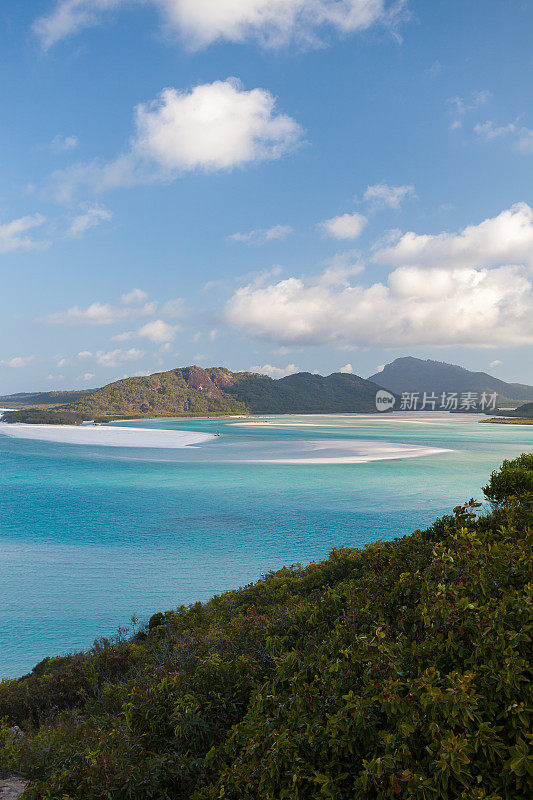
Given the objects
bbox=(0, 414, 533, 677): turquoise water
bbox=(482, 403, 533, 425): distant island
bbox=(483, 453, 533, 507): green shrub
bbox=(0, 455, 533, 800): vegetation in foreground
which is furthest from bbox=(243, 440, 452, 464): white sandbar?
bbox=(482, 403, 533, 425): distant island

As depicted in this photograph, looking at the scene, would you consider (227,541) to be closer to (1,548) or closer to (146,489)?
(1,548)

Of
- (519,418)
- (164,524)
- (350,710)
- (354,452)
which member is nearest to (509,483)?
(350,710)

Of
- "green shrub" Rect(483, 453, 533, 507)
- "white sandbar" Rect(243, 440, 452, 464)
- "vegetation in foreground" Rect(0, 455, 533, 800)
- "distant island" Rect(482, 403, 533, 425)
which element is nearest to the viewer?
"vegetation in foreground" Rect(0, 455, 533, 800)

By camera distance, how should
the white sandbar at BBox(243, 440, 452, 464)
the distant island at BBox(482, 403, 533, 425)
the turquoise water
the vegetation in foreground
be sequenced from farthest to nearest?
the distant island at BBox(482, 403, 533, 425), the white sandbar at BBox(243, 440, 452, 464), the turquoise water, the vegetation in foreground

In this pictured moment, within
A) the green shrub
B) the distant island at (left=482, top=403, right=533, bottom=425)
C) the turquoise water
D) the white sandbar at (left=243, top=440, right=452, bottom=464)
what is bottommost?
the turquoise water

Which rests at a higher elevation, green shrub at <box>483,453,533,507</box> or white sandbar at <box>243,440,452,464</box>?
green shrub at <box>483,453,533,507</box>

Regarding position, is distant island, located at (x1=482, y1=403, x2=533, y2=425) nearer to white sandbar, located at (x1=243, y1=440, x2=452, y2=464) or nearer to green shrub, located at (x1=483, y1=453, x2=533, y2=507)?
white sandbar, located at (x1=243, y1=440, x2=452, y2=464)

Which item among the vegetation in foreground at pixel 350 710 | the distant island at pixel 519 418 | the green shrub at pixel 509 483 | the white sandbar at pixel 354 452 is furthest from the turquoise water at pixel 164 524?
the distant island at pixel 519 418

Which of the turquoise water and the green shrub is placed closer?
the green shrub
